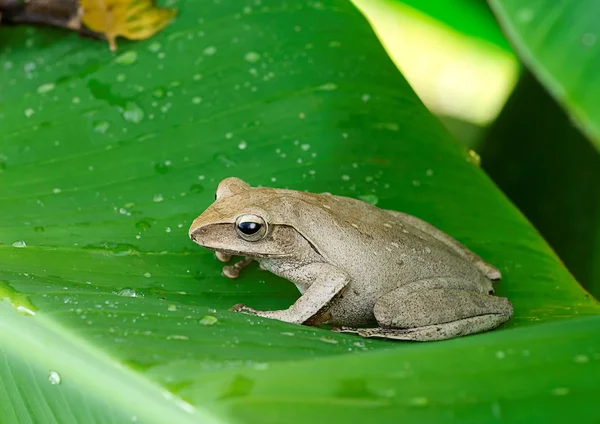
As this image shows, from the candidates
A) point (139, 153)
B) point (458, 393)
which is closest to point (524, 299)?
point (458, 393)

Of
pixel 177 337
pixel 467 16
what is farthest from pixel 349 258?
pixel 467 16

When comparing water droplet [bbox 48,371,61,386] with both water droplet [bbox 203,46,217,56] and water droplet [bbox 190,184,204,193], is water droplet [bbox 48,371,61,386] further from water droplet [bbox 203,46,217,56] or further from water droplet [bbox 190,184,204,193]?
water droplet [bbox 203,46,217,56]

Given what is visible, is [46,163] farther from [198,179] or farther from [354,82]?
[354,82]

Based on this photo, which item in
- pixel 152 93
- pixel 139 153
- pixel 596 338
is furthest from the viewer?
pixel 152 93

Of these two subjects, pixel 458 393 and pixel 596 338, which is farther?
pixel 596 338

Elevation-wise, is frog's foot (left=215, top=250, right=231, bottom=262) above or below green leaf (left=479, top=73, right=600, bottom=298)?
below

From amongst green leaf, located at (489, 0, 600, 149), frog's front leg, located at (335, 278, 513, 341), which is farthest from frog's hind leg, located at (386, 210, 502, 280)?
green leaf, located at (489, 0, 600, 149)

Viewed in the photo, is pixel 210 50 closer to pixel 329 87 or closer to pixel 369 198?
pixel 329 87

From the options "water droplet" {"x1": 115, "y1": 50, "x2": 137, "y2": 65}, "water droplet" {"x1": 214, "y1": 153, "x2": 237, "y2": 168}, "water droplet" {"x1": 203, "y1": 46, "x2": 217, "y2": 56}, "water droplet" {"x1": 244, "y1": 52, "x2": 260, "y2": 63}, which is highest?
"water droplet" {"x1": 244, "y1": 52, "x2": 260, "y2": 63}
